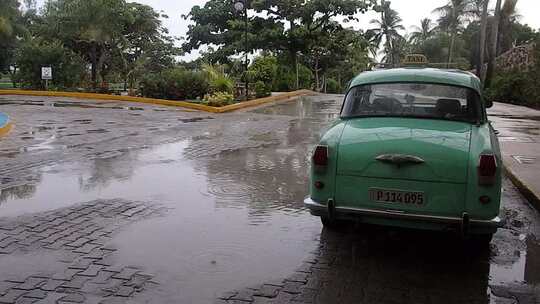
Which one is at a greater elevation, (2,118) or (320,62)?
(320,62)

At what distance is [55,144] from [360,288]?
9304mm

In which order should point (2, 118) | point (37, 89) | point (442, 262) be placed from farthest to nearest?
1. point (37, 89)
2. point (2, 118)
3. point (442, 262)

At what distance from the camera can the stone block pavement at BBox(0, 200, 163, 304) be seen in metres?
4.16

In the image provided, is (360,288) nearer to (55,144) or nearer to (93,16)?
(55,144)

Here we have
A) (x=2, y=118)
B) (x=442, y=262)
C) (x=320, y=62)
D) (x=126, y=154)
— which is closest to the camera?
(x=442, y=262)

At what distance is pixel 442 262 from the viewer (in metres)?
5.07

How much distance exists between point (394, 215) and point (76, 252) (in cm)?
286

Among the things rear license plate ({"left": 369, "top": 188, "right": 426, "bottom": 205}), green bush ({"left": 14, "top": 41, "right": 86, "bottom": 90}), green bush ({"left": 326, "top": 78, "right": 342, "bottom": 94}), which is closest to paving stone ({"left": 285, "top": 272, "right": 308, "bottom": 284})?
rear license plate ({"left": 369, "top": 188, "right": 426, "bottom": 205})

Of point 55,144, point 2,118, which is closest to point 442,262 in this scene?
point 55,144

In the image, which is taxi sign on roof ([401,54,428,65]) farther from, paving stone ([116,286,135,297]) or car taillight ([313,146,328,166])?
paving stone ([116,286,135,297])

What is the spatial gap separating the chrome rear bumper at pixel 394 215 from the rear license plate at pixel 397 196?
10 centimetres

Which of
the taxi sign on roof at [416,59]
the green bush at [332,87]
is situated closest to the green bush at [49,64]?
the taxi sign on roof at [416,59]

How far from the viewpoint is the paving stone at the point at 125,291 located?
4.16m

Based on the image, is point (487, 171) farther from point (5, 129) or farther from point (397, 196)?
point (5, 129)
